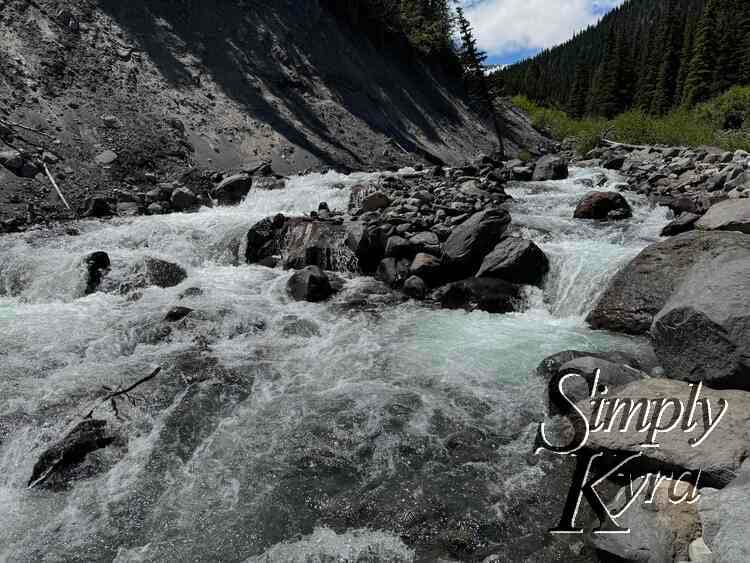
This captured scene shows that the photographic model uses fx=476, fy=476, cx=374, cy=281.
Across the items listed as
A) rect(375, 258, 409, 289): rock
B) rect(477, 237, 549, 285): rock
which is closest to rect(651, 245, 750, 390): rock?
rect(477, 237, 549, 285): rock

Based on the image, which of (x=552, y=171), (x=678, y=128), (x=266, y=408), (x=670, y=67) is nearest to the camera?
(x=266, y=408)

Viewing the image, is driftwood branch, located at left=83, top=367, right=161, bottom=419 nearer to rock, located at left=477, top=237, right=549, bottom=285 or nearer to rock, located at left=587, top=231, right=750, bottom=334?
rock, located at left=477, top=237, right=549, bottom=285

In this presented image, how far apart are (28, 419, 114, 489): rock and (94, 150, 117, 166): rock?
15.8 meters

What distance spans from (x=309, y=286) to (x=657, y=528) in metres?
8.53

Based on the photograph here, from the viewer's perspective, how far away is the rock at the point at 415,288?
11.4 meters

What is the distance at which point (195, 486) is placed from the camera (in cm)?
557

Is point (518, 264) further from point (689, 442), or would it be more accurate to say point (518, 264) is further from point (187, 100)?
point (187, 100)

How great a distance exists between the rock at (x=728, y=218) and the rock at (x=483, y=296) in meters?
4.27

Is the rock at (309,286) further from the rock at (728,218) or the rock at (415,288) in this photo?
the rock at (728,218)

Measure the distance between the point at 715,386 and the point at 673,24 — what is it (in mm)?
82809

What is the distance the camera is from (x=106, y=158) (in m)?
19.1

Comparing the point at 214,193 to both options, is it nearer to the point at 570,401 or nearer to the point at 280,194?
the point at 280,194

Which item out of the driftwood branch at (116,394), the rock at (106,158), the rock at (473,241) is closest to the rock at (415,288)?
the rock at (473,241)

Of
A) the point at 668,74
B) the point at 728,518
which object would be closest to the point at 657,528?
the point at 728,518
